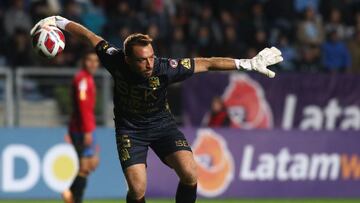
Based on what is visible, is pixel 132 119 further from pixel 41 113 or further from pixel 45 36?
pixel 41 113

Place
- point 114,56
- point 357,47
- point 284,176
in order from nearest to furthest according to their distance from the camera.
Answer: point 114,56
point 284,176
point 357,47

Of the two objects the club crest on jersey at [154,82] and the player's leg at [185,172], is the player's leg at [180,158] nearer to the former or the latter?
the player's leg at [185,172]

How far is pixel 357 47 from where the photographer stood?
2045 centimetres

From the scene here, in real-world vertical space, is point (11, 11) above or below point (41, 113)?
above

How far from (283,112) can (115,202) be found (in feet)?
13.1

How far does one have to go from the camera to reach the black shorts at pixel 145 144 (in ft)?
34.6

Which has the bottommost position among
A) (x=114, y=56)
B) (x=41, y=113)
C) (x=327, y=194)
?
(x=327, y=194)

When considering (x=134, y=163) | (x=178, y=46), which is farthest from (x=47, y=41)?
(x=178, y=46)

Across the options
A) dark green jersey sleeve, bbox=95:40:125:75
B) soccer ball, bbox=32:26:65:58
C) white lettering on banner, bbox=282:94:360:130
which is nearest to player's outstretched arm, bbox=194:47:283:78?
dark green jersey sleeve, bbox=95:40:125:75

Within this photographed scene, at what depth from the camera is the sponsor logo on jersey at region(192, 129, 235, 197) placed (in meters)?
16.7

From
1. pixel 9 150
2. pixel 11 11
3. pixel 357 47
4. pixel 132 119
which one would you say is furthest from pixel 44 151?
pixel 357 47

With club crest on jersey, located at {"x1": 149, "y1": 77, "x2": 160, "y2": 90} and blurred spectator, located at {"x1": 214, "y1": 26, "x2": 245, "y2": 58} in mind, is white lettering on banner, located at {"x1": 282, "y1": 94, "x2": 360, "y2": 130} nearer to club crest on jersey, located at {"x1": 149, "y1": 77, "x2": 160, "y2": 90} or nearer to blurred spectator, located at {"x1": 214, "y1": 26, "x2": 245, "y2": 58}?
blurred spectator, located at {"x1": 214, "y1": 26, "x2": 245, "y2": 58}

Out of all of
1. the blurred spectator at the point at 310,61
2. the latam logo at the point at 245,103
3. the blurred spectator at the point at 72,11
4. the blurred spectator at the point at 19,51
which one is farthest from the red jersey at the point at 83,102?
the blurred spectator at the point at 310,61

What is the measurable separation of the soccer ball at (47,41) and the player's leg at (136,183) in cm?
158
